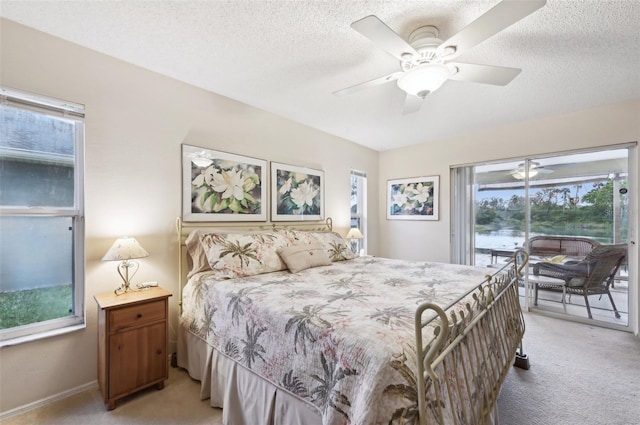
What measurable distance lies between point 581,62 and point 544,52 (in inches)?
17.1

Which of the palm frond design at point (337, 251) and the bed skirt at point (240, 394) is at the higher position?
the palm frond design at point (337, 251)

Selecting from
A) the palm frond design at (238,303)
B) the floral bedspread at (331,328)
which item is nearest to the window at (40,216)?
the floral bedspread at (331,328)

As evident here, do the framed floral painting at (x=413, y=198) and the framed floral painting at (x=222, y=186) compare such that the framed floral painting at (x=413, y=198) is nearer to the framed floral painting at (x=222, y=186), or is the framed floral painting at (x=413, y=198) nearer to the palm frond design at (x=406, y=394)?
the framed floral painting at (x=222, y=186)

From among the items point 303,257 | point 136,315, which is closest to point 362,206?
point 303,257

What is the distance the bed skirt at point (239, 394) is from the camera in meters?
1.40

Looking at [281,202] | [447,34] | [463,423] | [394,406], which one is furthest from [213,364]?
[447,34]

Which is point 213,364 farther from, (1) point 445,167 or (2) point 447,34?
(1) point 445,167

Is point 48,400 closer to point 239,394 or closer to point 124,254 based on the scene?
point 124,254

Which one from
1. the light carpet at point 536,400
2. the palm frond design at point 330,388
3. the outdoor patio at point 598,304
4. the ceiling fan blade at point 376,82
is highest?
the ceiling fan blade at point 376,82

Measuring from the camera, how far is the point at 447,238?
4.39 m

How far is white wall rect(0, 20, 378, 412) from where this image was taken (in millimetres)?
1864

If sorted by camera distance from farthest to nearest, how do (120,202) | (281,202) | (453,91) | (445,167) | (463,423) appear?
(445,167) → (281,202) → (453,91) → (120,202) → (463,423)

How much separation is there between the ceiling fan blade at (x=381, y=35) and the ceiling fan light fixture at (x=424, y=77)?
0.13 metres

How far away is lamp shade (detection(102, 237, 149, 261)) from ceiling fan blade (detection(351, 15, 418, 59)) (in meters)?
2.05
